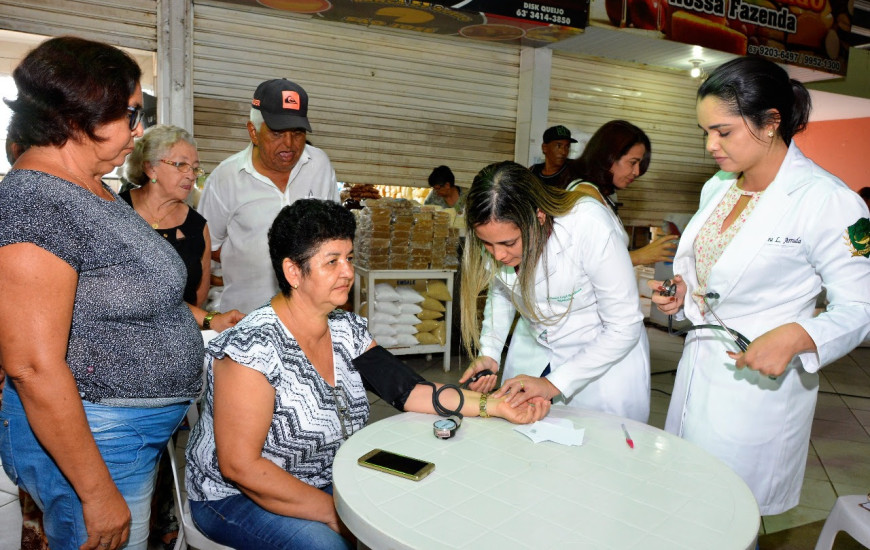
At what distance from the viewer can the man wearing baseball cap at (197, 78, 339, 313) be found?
2988mm

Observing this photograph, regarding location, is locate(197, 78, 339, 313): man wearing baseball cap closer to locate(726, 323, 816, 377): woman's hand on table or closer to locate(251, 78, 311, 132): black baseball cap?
locate(251, 78, 311, 132): black baseball cap

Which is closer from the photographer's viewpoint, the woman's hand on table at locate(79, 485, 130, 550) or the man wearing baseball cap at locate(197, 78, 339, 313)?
the woman's hand on table at locate(79, 485, 130, 550)

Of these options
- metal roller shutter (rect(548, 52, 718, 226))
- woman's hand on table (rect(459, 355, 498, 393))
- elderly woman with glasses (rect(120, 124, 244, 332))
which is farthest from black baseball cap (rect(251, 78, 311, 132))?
metal roller shutter (rect(548, 52, 718, 226))

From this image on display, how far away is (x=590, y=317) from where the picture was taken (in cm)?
211

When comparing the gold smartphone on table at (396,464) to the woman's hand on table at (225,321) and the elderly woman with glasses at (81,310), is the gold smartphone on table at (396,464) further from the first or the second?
the woman's hand on table at (225,321)

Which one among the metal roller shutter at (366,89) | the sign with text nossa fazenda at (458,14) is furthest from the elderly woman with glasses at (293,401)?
the metal roller shutter at (366,89)

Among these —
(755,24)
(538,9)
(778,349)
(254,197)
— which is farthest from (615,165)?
(755,24)

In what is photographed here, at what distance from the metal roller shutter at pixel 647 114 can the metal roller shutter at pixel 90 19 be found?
426cm

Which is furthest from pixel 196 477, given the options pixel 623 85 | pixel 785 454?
pixel 623 85

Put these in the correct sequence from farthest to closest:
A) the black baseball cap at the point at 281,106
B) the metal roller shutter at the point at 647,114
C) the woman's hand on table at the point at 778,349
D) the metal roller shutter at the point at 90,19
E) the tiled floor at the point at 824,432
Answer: the metal roller shutter at the point at 647,114 < the metal roller shutter at the point at 90,19 < the tiled floor at the point at 824,432 < the black baseball cap at the point at 281,106 < the woman's hand on table at the point at 778,349

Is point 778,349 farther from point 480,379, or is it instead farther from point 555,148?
point 555,148

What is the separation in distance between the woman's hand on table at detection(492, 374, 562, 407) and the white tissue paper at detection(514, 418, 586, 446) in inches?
3.5

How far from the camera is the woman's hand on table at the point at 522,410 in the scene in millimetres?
1782

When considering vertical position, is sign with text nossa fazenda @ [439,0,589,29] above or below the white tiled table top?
above
